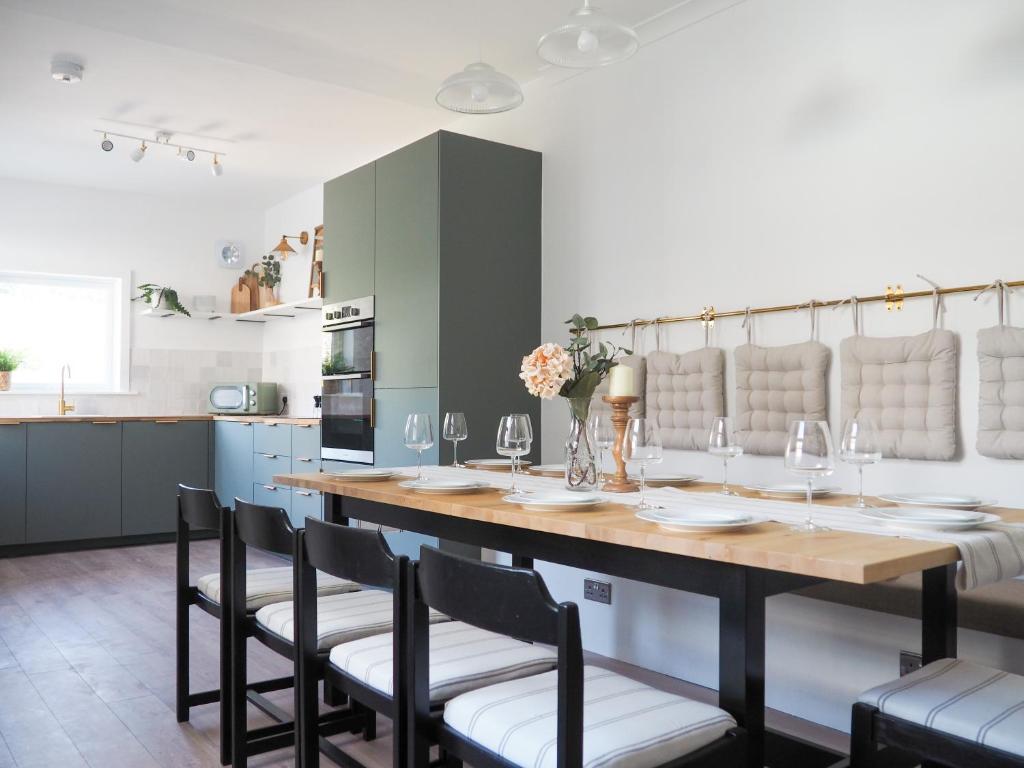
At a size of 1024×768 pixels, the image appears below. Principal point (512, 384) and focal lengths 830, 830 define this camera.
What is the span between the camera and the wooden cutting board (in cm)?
659

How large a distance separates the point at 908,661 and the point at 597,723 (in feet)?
4.72

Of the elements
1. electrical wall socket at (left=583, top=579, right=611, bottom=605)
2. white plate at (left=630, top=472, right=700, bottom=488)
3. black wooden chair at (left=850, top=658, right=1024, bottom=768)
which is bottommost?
electrical wall socket at (left=583, top=579, right=611, bottom=605)

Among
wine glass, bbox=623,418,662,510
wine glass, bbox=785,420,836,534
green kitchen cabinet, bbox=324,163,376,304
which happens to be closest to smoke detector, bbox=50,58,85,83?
green kitchen cabinet, bbox=324,163,376,304

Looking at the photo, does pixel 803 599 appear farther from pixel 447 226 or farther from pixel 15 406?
pixel 15 406

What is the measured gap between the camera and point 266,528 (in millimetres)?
1926

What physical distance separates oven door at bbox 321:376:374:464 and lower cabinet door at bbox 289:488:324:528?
35 cm

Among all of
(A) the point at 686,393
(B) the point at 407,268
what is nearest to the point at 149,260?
(B) the point at 407,268

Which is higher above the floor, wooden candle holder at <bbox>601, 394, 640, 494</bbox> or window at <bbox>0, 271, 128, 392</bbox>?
window at <bbox>0, 271, 128, 392</bbox>

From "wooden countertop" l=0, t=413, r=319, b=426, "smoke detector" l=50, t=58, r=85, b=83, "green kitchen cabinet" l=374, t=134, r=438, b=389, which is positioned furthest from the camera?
"wooden countertop" l=0, t=413, r=319, b=426

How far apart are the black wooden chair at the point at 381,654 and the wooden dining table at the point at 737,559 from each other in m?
0.23

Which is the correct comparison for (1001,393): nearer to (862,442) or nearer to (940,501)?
(940,501)

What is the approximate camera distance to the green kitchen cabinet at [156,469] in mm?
5539

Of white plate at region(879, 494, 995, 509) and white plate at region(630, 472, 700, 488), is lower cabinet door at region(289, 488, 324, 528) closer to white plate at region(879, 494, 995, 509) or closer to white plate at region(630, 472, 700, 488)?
white plate at region(630, 472, 700, 488)

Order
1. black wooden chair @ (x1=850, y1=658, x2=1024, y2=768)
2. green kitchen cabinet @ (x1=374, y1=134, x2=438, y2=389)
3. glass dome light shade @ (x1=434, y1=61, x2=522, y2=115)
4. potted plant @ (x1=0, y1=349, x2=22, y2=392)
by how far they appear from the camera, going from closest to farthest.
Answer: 1. black wooden chair @ (x1=850, y1=658, x2=1024, y2=768)
2. glass dome light shade @ (x1=434, y1=61, x2=522, y2=115)
3. green kitchen cabinet @ (x1=374, y1=134, x2=438, y2=389)
4. potted plant @ (x1=0, y1=349, x2=22, y2=392)
